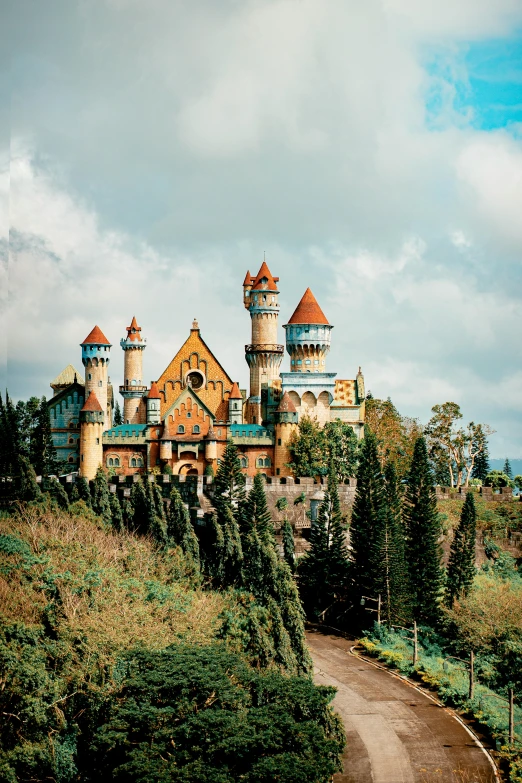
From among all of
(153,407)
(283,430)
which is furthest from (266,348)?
(153,407)

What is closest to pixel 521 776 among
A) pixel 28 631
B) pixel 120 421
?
pixel 28 631

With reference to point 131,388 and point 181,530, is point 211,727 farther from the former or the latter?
point 131,388

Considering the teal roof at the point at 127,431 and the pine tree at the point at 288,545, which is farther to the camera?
the teal roof at the point at 127,431

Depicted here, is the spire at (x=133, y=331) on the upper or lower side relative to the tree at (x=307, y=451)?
upper

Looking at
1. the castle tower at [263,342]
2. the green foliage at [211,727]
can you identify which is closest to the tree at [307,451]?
the castle tower at [263,342]

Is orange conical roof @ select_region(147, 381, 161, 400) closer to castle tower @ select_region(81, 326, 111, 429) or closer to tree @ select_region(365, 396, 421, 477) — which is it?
castle tower @ select_region(81, 326, 111, 429)

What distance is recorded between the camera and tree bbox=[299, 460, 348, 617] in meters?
54.3

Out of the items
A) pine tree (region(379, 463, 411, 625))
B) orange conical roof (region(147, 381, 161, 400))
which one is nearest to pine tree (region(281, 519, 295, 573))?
pine tree (region(379, 463, 411, 625))

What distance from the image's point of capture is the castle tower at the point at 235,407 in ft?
250

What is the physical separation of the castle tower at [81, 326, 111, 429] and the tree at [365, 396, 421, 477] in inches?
725

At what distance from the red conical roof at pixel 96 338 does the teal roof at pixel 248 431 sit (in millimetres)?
10314

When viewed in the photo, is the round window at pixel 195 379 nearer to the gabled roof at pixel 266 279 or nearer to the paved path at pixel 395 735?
the gabled roof at pixel 266 279

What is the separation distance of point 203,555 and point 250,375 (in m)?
Answer: 28.6

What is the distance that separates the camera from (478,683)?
45.2m
